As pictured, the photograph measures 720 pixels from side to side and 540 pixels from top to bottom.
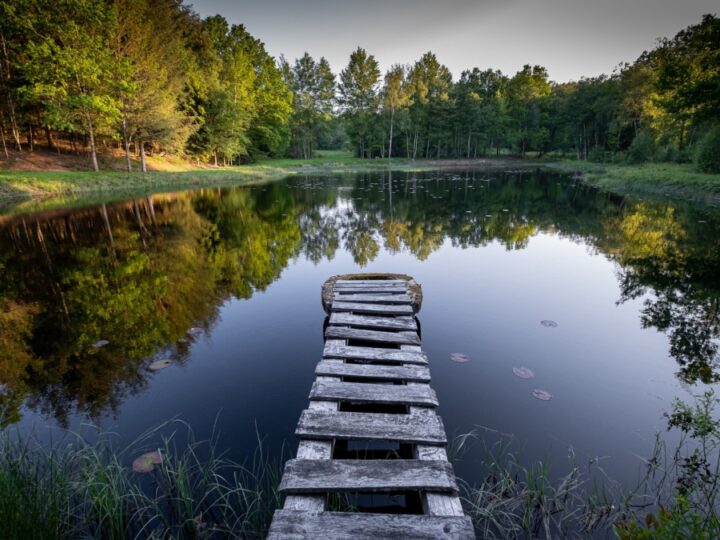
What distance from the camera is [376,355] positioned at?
4758mm

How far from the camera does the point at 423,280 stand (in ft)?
30.7

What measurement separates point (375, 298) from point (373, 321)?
1.01 meters

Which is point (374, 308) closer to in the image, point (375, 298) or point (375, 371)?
point (375, 298)

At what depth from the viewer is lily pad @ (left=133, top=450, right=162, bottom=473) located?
3401 mm

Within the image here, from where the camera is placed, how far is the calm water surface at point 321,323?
4.30 meters

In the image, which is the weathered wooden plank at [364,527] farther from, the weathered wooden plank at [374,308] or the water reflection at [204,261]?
the weathered wooden plank at [374,308]

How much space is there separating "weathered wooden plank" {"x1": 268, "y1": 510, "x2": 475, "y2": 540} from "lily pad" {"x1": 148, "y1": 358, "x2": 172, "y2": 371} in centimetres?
362

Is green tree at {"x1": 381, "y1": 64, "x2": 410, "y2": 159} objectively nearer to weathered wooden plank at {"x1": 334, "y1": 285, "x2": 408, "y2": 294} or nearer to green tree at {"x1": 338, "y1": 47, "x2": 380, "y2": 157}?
green tree at {"x1": 338, "y1": 47, "x2": 380, "y2": 157}

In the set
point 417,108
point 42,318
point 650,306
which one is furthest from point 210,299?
point 417,108

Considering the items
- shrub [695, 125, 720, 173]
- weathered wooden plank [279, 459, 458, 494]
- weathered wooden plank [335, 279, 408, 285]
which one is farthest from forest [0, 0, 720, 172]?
weathered wooden plank [279, 459, 458, 494]

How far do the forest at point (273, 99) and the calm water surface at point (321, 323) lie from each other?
18023 millimetres

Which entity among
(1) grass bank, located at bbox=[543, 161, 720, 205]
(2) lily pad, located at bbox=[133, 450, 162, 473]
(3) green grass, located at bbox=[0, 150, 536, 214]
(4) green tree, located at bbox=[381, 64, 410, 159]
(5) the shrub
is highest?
(4) green tree, located at bbox=[381, 64, 410, 159]

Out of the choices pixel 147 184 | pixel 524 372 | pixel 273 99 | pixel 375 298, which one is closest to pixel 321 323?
pixel 375 298

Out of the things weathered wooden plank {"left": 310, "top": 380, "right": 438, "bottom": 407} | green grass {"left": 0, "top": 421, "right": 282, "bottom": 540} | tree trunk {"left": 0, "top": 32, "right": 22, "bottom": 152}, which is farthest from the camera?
tree trunk {"left": 0, "top": 32, "right": 22, "bottom": 152}
